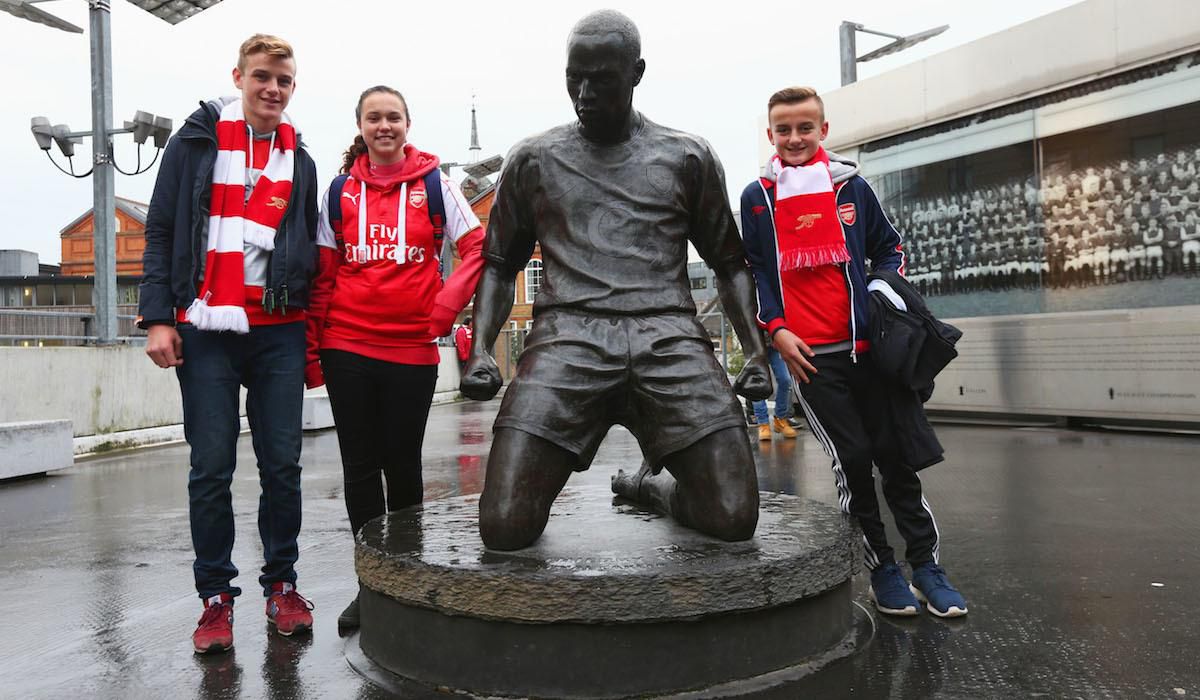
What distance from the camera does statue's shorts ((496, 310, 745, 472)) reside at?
2764 mm

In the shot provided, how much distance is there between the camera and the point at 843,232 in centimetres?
327

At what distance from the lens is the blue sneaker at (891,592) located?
315 cm

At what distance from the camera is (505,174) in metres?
3.07

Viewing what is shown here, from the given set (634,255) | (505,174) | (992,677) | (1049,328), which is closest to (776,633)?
(992,677)

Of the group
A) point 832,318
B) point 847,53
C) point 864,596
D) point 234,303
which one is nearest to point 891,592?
point 864,596

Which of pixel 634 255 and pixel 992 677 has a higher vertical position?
pixel 634 255

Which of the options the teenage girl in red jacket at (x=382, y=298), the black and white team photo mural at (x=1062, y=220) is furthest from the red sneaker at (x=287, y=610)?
the black and white team photo mural at (x=1062, y=220)

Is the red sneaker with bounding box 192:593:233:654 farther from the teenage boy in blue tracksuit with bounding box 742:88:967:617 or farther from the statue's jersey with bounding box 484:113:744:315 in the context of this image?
the teenage boy in blue tracksuit with bounding box 742:88:967:617

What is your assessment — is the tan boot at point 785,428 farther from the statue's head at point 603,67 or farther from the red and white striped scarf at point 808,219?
the statue's head at point 603,67

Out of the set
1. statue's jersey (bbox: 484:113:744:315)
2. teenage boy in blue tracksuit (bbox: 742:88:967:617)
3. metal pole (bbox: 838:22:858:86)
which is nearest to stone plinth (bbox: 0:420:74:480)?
statue's jersey (bbox: 484:113:744:315)

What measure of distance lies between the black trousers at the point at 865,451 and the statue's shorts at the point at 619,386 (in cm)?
55

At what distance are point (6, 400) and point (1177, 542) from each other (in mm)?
9665

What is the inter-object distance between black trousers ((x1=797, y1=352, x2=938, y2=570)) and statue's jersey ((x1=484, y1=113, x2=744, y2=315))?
62cm

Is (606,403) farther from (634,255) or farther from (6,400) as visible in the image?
(6,400)
